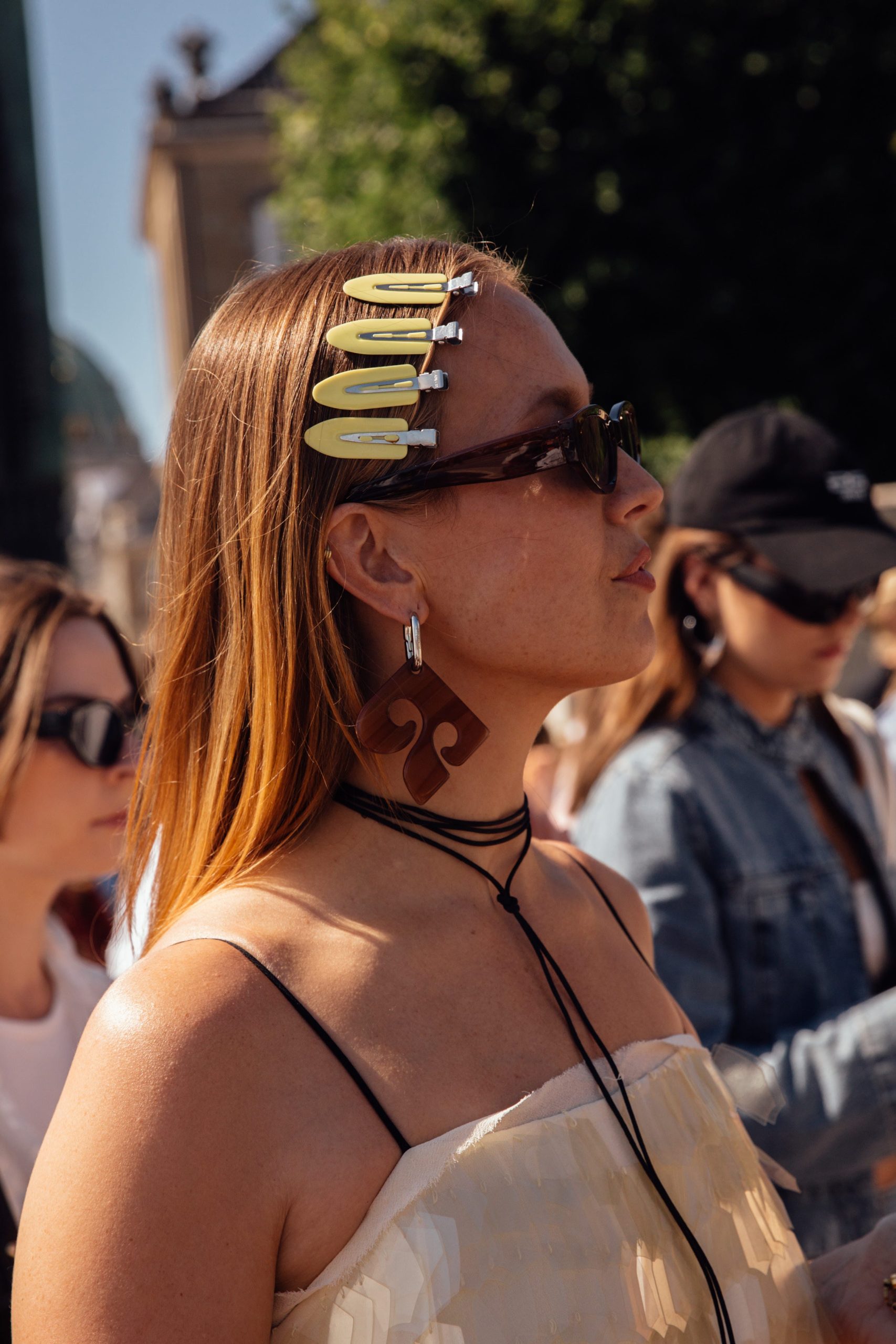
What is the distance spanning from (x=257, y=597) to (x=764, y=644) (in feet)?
5.07

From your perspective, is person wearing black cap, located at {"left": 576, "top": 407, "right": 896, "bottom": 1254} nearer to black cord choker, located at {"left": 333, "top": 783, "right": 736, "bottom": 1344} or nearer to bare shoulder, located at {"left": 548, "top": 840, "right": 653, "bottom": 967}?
bare shoulder, located at {"left": 548, "top": 840, "right": 653, "bottom": 967}

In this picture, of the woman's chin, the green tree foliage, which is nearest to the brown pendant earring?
the woman's chin

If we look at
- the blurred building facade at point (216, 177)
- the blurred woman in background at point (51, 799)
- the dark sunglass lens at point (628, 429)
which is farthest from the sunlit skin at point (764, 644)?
the blurred building facade at point (216, 177)

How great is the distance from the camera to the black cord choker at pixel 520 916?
1.41 m

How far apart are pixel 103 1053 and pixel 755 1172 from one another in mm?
871

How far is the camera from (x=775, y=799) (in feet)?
8.70

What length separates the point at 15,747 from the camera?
2604 millimetres

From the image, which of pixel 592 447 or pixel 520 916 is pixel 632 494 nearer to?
pixel 592 447

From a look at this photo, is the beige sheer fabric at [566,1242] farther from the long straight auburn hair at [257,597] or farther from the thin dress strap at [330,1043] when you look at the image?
the long straight auburn hair at [257,597]

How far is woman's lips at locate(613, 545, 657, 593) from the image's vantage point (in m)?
1.56

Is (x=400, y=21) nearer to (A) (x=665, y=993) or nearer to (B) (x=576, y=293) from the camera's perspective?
(B) (x=576, y=293)

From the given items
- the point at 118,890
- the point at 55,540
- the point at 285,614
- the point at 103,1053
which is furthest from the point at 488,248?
the point at 55,540

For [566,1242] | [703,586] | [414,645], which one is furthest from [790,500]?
[566,1242]

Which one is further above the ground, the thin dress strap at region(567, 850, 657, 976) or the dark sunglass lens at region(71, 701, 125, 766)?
the thin dress strap at region(567, 850, 657, 976)
